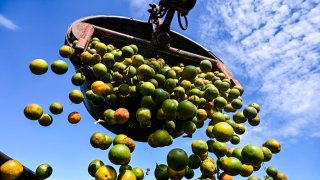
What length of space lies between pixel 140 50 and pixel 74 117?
1.46m

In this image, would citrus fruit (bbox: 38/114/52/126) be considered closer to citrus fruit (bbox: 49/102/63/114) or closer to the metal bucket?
citrus fruit (bbox: 49/102/63/114)

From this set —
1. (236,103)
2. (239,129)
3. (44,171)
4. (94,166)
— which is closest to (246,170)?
(239,129)

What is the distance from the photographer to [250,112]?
320cm

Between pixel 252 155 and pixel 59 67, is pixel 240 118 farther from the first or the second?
pixel 59 67

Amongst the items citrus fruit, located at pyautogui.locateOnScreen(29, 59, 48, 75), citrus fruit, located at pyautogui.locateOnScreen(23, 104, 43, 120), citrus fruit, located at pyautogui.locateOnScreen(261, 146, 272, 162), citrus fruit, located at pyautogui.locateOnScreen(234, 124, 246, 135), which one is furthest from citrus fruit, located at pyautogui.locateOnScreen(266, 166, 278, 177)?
citrus fruit, located at pyautogui.locateOnScreen(29, 59, 48, 75)

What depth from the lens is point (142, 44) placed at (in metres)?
3.74

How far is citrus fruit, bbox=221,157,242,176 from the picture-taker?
2477 millimetres

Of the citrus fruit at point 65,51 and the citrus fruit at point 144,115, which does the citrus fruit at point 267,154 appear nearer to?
the citrus fruit at point 144,115

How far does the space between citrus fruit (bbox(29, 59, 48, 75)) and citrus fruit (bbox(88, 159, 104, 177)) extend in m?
1.17

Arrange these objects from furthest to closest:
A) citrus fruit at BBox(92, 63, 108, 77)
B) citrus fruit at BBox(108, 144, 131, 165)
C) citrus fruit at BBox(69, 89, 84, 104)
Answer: citrus fruit at BBox(69, 89, 84, 104), citrus fruit at BBox(92, 63, 108, 77), citrus fruit at BBox(108, 144, 131, 165)

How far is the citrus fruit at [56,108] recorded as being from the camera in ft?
9.52

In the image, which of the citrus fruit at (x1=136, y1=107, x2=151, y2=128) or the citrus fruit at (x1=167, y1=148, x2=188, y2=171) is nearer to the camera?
the citrus fruit at (x1=167, y1=148, x2=188, y2=171)

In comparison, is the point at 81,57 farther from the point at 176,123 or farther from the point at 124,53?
the point at 176,123

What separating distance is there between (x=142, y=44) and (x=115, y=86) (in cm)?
97
